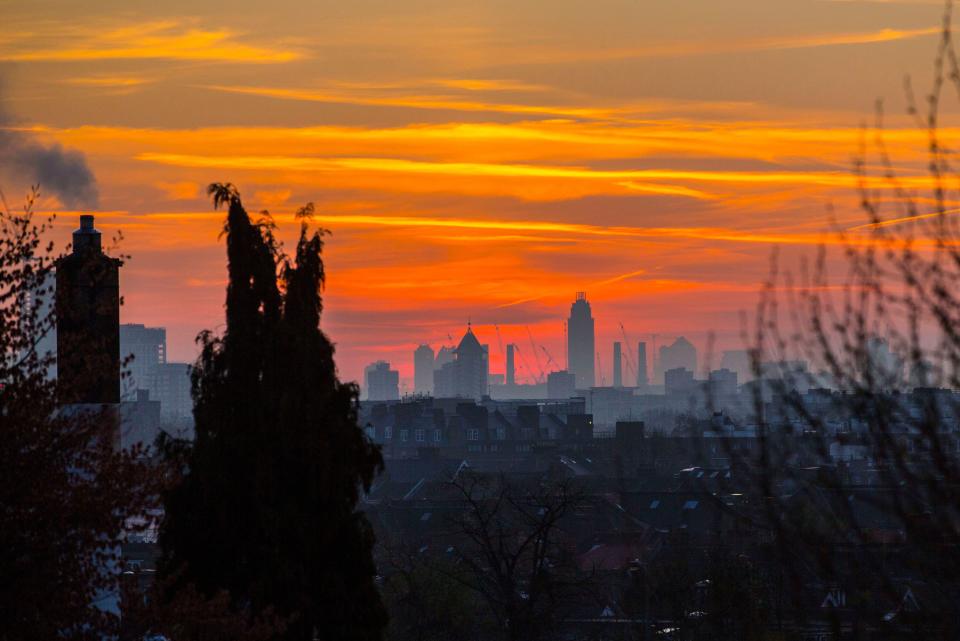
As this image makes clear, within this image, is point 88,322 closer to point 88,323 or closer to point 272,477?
point 88,323

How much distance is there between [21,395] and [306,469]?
351cm

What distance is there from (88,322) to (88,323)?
0.02m

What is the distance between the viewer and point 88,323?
21453 mm

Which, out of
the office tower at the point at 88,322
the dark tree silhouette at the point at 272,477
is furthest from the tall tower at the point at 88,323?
the dark tree silhouette at the point at 272,477

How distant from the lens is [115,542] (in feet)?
49.9

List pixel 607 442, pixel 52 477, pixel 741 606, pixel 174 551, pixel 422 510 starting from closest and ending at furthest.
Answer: pixel 52 477
pixel 174 551
pixel 741 606
pixel 422 510
pixel 607 442

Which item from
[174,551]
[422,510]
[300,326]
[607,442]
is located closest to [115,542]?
[174,551]

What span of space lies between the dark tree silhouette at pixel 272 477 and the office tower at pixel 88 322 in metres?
1.39

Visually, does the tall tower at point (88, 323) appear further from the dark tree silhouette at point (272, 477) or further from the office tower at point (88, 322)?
the dark tree silhouette at point (272, 477)

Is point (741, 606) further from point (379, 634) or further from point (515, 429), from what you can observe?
point (515, 429)

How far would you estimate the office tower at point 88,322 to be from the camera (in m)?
17.0

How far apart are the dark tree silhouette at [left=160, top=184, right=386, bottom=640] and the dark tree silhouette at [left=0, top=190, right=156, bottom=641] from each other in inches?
58.5

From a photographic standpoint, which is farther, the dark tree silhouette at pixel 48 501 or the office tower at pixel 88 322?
the office tower at pixel 88 322

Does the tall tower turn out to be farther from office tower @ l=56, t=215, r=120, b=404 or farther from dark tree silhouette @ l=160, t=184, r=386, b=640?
dark tree silhouette @ l=160, t=184, r=386, b=640
